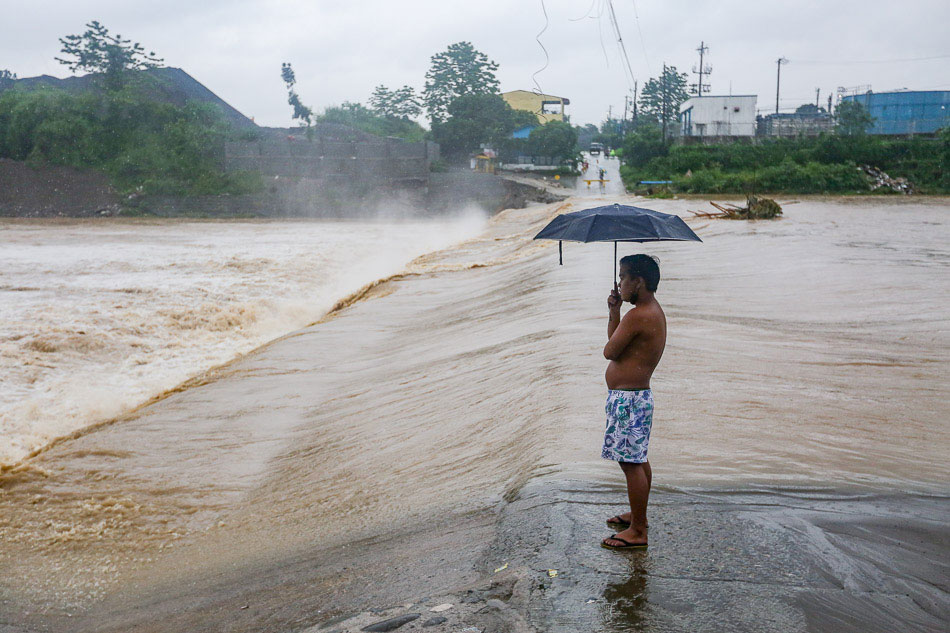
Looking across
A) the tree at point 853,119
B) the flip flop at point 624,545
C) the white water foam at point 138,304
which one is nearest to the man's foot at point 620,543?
the flip flop at point 624,545

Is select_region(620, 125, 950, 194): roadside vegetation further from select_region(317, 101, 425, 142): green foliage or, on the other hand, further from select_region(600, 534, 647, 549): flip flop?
select_region(600, 534, 647, 549): flip flop

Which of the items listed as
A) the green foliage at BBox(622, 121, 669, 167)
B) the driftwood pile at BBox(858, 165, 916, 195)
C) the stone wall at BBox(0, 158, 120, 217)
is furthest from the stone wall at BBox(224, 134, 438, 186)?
the driftwood pile at BBox(858, 165, 916, 195)

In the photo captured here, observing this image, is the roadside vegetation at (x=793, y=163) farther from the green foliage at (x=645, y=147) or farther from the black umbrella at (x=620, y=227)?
the black umbrella at (x=620, y=227)

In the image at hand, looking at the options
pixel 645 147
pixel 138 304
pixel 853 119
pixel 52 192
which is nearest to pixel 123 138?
pixel 52 192

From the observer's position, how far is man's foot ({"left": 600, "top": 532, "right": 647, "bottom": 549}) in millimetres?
3816

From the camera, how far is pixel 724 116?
2314 inches

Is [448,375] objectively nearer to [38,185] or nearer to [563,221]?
[563,221]

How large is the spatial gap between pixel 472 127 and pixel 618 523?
5388 centimetres

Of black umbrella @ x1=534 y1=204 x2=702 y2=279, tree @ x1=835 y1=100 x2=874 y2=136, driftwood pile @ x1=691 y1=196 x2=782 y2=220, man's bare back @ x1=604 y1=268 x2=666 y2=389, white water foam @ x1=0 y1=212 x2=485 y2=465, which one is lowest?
white water foam @ x1=0 y1=212 x2=485 y2=465

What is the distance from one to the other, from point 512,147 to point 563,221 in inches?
2137

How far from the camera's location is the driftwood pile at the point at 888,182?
1697 inches

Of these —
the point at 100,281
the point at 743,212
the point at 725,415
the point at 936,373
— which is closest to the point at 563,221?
the point at 725,415

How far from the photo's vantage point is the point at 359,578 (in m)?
4.27

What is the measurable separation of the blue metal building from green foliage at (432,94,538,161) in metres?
25.1
